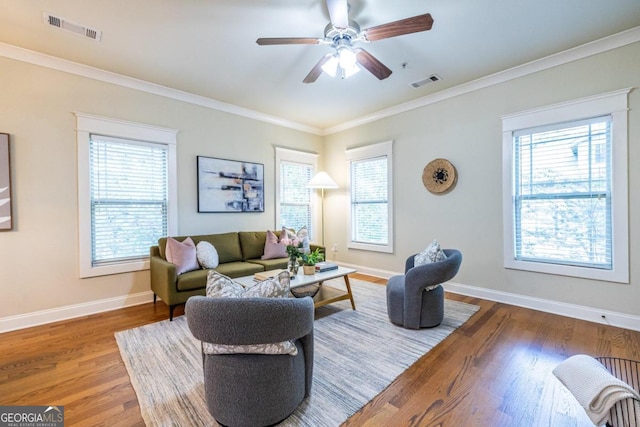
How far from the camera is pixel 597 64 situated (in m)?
2.91

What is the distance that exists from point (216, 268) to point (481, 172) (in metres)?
3.73

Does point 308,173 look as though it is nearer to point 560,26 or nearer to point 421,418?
point 560,26

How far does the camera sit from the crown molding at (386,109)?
282cm

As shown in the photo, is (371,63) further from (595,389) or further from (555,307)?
(555,307)

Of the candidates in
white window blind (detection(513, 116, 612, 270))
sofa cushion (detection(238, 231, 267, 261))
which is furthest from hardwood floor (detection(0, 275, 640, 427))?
sofa cushion (detection(238, 231, 267, 261))

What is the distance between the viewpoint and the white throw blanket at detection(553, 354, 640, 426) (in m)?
1.00

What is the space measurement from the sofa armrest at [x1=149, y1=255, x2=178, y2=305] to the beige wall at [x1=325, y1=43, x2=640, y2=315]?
3261 millimetres

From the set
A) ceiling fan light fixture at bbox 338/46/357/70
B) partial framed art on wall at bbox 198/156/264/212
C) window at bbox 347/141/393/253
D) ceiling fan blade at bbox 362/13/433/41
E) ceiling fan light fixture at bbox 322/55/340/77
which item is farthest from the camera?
window at bbox 347/141/393/253

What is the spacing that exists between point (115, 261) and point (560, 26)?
5.45 meters

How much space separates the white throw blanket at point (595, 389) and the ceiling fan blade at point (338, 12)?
8.11ft

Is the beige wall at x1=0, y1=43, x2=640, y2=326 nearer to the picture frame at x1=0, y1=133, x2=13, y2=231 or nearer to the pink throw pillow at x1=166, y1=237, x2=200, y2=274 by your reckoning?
the picture frame at x1=0, y1=133, x2=13, y2=231

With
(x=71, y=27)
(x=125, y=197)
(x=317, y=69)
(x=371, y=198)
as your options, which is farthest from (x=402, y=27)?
(x=125, y=197)

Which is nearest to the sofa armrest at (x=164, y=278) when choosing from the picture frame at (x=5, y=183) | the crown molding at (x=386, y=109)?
the picture frame at (x=5, y=183)

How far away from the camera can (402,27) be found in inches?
81.6
